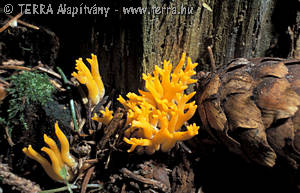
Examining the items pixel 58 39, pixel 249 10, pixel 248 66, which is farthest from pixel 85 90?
pixel 249 10

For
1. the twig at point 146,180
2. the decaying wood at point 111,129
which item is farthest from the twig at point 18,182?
the twig at point 146,180

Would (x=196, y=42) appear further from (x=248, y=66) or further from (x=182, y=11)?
(x=248, y=66)

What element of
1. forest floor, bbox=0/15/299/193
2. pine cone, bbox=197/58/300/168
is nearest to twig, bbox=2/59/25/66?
forest floor, bbox=0/15/299/193

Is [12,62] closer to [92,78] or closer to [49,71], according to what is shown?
[49,71]

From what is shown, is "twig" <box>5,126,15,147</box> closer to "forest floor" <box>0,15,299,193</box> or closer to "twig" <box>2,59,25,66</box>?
"forest floor" <box>0,15,299,193</box>

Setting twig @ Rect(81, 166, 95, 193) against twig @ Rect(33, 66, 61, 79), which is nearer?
twig @ Rect(81, 166, 95, 193)

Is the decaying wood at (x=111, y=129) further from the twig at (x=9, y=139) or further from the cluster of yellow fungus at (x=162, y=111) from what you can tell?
the twig at (x=9, y=139)
